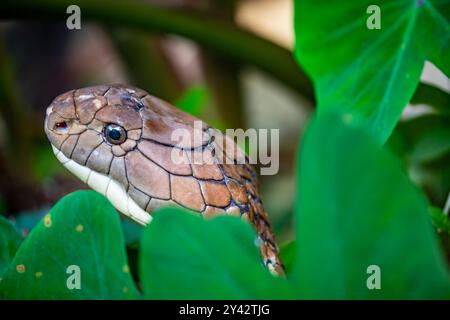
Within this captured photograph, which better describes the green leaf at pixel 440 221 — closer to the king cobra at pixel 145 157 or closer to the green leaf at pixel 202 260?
the king cobra at pixel 145 157

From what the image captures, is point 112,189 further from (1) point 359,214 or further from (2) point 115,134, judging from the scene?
(1) point 359,214

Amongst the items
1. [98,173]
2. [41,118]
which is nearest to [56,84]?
[41,118]

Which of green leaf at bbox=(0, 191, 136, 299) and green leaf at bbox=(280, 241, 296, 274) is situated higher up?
green leaf at bbox=(280, 241, 296, 274)

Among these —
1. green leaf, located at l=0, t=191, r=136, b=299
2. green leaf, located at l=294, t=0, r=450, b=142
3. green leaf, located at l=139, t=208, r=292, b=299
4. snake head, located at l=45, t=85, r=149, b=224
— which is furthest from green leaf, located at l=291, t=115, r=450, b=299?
snake head, located at l=45, t=85, r=149, b=224

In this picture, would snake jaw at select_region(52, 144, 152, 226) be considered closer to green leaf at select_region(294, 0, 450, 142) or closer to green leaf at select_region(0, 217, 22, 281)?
green leaf at select_region(0, 217, 22, 281)

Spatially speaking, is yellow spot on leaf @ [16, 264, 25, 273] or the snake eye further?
the snake eye

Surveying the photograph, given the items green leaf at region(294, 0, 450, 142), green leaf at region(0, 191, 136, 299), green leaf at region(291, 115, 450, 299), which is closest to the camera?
green leaf at region(291, 115, 450, 299)
